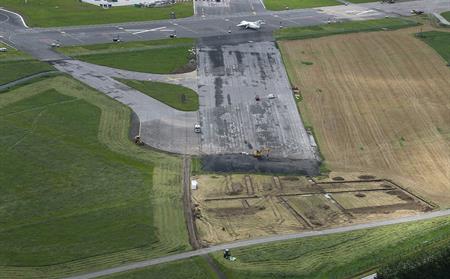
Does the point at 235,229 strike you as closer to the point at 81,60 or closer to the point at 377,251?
the point at 377,251

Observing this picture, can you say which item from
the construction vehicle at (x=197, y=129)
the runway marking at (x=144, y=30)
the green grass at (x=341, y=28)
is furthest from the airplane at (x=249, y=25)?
the construction vehicle at (x=197, y=129)

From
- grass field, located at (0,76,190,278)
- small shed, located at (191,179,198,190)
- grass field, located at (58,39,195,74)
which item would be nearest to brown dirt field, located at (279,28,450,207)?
small shed, located at (191,179,198,190)

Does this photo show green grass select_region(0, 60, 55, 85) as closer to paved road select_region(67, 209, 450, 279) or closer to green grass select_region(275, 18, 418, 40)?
green grass select_region(275, 18, 418, 40)

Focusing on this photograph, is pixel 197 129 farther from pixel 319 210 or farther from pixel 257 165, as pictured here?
pixel 319 210

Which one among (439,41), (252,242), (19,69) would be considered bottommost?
(252,242)

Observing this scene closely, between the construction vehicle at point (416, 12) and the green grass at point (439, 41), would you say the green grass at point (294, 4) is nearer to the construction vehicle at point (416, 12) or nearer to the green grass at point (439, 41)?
the construction vehicle at point (416, 12)

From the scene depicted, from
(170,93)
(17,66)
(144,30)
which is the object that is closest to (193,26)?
(144,30)

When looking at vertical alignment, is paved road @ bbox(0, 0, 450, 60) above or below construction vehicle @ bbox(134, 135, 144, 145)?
above

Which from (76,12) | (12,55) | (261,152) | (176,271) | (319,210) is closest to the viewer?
(176,271)
